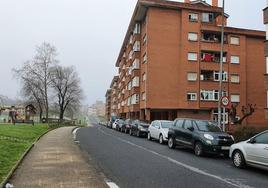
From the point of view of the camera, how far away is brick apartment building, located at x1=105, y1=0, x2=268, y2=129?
1987 inches

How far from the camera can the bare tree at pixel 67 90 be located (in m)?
80.4

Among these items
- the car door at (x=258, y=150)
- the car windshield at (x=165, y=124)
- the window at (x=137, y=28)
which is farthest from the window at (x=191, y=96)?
the car door at (x=258, y=150)

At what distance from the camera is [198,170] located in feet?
40.1

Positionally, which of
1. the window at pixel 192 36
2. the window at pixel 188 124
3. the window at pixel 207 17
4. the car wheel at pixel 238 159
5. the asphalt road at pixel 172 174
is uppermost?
the window at pixel 207 17

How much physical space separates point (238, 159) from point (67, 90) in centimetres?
7114

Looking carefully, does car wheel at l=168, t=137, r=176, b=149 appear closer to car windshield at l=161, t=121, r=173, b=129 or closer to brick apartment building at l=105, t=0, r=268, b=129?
car windshield at l=161, t=121, r=173, b=129

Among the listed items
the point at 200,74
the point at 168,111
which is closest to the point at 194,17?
the point at 200,74

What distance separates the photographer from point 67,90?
82.2m

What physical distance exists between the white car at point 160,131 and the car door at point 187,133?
490 centimetres

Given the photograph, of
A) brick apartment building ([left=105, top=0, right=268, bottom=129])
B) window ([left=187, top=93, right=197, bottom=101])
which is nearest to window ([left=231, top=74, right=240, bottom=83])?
brick apartment building ([left=105, top=0, right=268, bottom=129])

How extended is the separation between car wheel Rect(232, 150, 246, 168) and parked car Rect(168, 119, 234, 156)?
302cm

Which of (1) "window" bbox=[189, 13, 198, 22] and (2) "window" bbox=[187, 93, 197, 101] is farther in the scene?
(1) "window" bbox=[189, 13, 198, 22]

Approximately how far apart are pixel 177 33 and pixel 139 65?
26.8ft

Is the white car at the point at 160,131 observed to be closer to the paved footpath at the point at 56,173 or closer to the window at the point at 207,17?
the paved footpath at the point at 56,173
